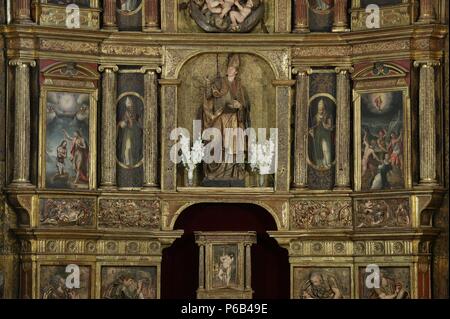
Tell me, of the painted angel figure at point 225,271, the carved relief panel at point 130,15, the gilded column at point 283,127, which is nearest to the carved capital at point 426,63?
the gilded column at point 283,127

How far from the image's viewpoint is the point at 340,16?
4034 centimetres

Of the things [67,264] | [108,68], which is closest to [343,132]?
[108,68]

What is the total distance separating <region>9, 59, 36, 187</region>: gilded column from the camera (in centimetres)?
3919

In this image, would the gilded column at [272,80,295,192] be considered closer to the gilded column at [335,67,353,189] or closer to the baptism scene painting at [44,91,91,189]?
the gilded column at [335,67,353,189]

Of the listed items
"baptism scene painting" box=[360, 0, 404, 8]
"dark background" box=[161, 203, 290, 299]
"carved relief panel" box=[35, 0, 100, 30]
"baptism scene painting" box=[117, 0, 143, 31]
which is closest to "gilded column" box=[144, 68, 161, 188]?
"baptism scene painting" box=[117, 0, 143, 31]

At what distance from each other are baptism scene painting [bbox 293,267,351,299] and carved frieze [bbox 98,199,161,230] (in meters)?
3.45

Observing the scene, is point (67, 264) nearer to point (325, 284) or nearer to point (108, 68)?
point (108, 68)

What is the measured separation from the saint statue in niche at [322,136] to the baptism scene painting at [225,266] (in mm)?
2707

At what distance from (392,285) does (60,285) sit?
7059 mm

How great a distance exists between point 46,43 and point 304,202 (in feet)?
21.5

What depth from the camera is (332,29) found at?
40.3m
